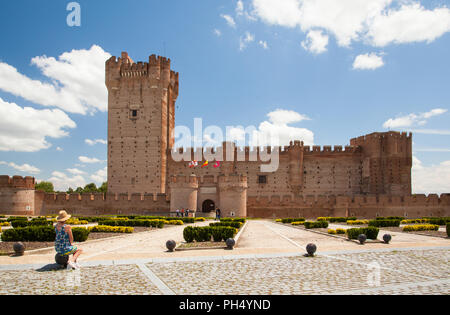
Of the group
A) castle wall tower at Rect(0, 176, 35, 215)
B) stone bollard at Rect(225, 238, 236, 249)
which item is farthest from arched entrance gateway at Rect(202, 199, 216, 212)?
stone bollard at Rect(225, 238, 236, 249)

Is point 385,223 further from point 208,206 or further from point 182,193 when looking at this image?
point 208,206

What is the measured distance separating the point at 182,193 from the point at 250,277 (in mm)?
21957

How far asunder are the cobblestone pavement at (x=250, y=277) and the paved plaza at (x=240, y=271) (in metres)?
0.02

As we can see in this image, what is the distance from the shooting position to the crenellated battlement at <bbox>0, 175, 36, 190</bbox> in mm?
29156

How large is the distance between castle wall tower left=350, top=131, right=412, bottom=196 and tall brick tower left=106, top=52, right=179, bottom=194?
70.8 ft

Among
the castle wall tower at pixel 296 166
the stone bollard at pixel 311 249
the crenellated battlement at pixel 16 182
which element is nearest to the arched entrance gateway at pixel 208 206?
the castle wall tower at pixel 296 166

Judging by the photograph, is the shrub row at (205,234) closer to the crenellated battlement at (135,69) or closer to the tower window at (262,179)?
the tower window at (262,179)

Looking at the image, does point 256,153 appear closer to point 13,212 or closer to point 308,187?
point 308,187

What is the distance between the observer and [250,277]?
682 centimetres

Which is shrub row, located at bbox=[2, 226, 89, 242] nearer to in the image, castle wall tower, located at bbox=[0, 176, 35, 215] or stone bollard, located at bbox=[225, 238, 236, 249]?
stone bollard, located at bbox=[225, 238, 236, 249]

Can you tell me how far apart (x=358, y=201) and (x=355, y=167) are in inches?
300

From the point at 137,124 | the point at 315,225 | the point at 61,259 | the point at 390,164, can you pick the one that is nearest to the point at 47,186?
the point at 137,124
